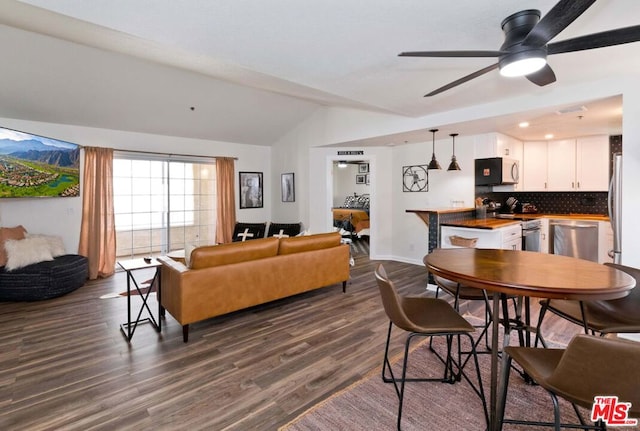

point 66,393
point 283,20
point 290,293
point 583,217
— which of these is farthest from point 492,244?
point 66,393

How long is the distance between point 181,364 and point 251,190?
516 cm

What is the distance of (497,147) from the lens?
497cm

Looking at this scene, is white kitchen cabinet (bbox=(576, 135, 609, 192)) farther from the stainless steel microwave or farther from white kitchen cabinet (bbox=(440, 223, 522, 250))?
white kitchen cabinet (bbox=(440, 223, 522, 250))

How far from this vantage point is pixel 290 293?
12.2 ft

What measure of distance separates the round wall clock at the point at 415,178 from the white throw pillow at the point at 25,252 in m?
5.94

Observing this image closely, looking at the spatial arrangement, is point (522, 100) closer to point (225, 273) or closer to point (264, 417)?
point (225, 273)

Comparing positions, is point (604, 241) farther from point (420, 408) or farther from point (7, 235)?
point (7, 235)

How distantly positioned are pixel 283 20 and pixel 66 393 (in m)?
2.96

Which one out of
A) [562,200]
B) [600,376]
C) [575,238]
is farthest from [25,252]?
[562,200]

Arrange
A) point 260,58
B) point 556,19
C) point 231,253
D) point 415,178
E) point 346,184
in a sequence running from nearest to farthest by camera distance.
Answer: point 556,19
point 260,58
point 231,253
point 415,178
point 346,184

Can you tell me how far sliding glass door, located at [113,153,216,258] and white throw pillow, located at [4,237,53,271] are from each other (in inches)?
55.8

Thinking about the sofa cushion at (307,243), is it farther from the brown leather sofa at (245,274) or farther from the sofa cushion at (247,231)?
the sofa cushion at (247,231)

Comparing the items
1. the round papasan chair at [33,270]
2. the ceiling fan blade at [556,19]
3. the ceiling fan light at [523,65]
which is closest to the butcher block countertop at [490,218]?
the ceiling fan light at [523,65]

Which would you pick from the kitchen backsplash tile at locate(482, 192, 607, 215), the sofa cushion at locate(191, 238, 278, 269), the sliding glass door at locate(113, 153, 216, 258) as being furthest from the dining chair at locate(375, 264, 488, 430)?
the sliding glass door at locate(113, 153, 216, 258)
